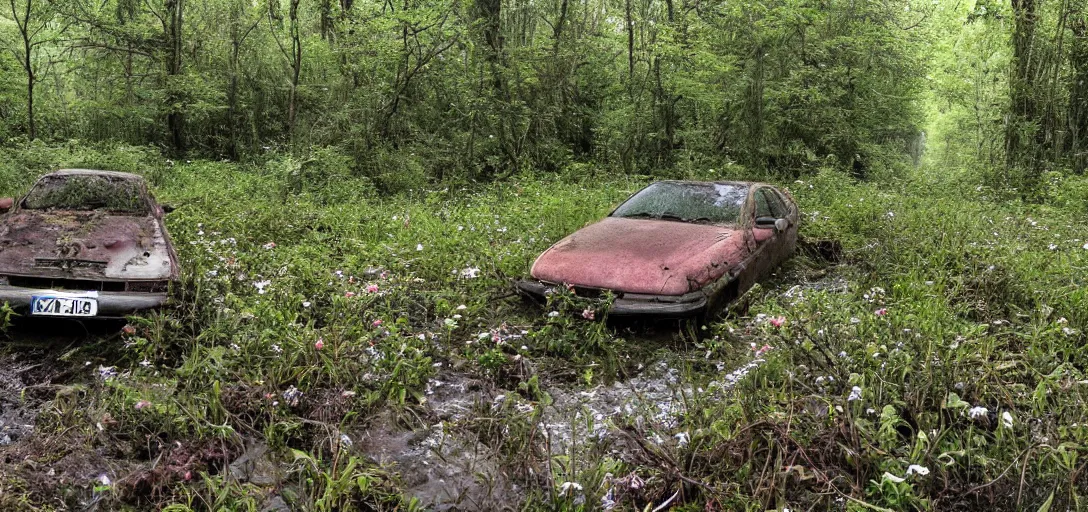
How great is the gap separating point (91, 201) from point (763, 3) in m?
13.0

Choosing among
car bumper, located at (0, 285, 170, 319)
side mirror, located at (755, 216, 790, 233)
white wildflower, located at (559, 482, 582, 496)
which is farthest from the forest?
side mirror, located at (755, 216, 790, 233)

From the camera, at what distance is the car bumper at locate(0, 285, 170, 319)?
14.1ft

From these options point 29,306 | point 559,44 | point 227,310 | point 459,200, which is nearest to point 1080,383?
point 227,310

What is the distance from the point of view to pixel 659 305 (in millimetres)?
4910

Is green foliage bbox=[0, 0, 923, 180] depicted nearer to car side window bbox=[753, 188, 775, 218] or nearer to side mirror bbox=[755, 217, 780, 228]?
car side window bbox=[753, 188, 775, 218]

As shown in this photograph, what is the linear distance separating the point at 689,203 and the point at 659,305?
6.67 feet

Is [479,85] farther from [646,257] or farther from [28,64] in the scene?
[646,257]

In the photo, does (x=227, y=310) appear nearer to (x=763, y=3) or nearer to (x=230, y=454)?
(x=230, y=454)

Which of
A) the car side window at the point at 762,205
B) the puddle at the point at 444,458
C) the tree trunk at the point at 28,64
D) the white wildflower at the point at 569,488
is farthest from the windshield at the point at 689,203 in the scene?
the tree trunk at the point at 28,64

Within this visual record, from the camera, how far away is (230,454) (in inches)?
135

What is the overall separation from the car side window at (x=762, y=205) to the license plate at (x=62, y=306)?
5567mm

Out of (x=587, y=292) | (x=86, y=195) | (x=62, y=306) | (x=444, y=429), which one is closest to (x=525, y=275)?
(x=587, y=292)

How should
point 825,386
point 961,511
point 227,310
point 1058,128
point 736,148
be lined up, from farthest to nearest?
point 736,148 < point 1058,128 < point 227,310 < point 825,386 < point 961,511

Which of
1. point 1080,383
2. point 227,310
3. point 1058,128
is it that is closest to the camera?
point 1080,383
